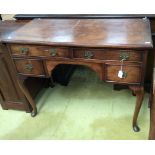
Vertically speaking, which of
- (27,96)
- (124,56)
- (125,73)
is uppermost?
(124,56)

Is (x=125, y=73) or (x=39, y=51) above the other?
(x=39, y=51)

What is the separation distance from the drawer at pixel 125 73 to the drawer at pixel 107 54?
0.06m

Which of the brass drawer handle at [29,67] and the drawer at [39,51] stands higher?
the drawer at [39,51]

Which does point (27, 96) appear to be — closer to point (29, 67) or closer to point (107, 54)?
point (29, 67)

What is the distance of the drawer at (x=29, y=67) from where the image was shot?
4.66ft

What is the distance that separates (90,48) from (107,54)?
0.11 metres

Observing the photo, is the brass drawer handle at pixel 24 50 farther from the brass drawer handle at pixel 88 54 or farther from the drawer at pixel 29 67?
the brass drawer handle at pixel 88 54

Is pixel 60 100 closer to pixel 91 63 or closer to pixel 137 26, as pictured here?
pixel 91 63

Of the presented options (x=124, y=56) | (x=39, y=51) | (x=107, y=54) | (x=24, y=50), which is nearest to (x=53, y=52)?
(x=39, y=51)

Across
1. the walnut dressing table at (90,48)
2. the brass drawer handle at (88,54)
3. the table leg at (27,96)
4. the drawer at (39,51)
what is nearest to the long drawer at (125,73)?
the walnut dressing table at (90,48)

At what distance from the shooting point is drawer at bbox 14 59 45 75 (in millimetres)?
1422

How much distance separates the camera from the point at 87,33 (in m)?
1.32
